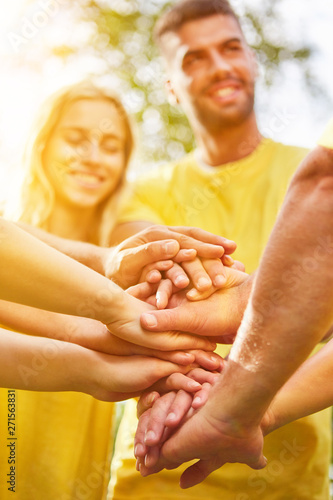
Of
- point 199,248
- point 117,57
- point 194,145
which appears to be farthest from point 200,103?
point 117,57

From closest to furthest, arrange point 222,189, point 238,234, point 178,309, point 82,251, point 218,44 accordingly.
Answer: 1. point 178,309
2. point 82,251
3. point 238,234
4. point 222,189
5. point 218,44

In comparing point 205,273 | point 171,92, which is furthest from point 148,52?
point 205,273

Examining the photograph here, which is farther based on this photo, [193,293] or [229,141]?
[229,141]

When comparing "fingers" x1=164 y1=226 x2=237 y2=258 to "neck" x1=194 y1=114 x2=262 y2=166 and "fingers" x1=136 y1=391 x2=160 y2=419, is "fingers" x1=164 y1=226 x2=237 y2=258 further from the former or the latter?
"neck" x1=194 y1=114 x2=262 y2=166

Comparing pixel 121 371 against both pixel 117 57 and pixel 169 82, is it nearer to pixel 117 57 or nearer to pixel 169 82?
pixel 169 82

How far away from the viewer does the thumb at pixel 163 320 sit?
5.47 ft

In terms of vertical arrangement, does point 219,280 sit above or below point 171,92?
below

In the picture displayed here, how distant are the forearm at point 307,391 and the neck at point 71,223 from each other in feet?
4.01

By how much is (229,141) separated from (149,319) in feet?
4.19

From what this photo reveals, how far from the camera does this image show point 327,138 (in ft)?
3.26

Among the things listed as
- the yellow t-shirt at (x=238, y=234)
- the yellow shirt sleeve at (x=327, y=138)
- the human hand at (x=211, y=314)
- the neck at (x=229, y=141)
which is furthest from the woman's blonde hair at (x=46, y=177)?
the yellow shirt sleeve at (x=327, y=138)

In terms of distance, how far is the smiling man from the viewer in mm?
2000

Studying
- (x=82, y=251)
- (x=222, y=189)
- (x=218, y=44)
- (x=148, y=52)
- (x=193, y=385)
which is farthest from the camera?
(x=148, y=52)

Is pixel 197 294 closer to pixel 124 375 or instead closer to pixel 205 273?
pixel 205 273
